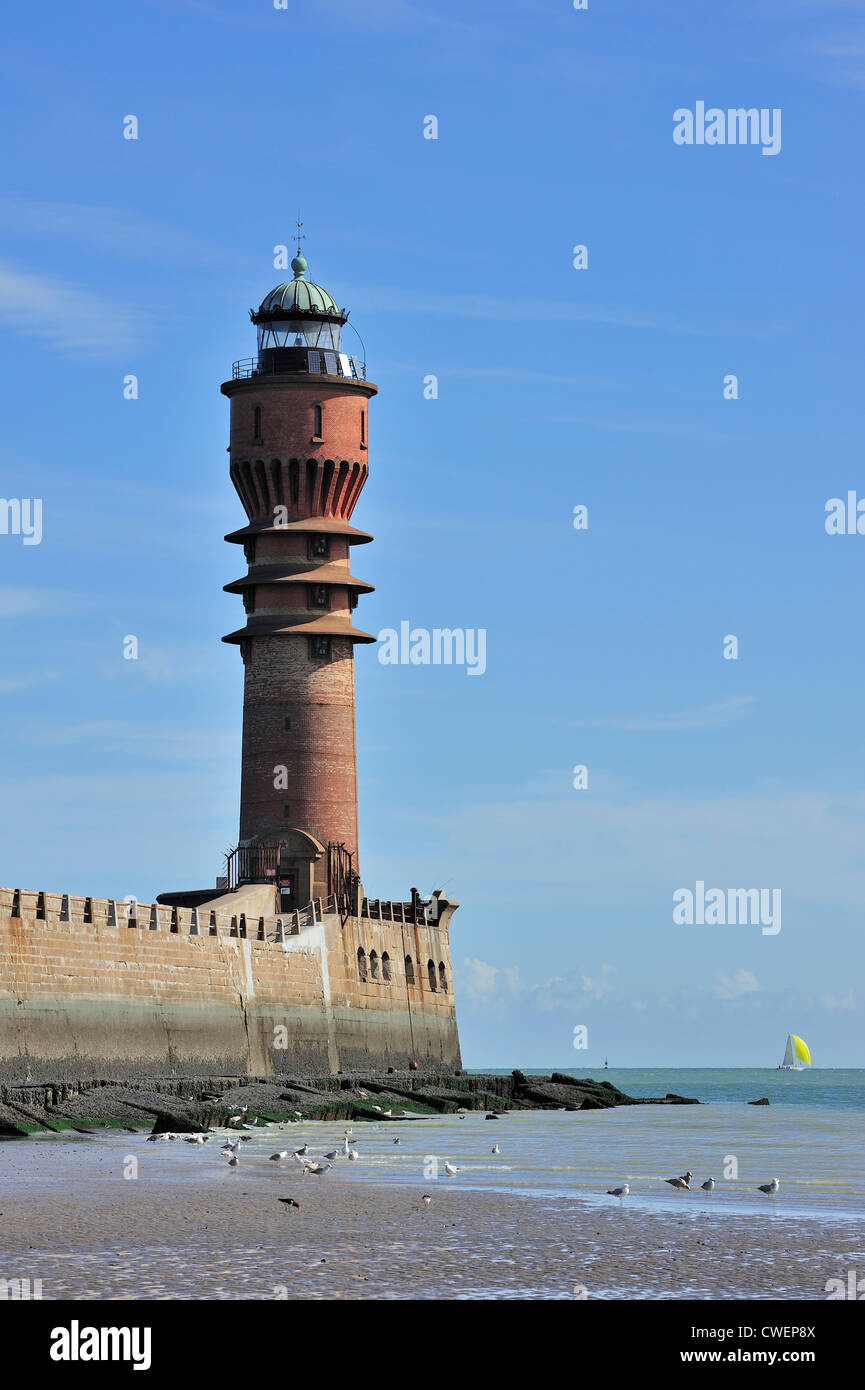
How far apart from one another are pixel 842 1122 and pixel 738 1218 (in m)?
36.6

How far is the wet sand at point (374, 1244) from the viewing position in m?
16.5

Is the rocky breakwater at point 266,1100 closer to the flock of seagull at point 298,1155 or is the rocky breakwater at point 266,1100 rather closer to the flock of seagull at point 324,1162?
the flock of seagull at point 298,1155

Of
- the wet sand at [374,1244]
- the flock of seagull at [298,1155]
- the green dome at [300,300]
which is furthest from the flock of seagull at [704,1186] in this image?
the green dome at [300,300]

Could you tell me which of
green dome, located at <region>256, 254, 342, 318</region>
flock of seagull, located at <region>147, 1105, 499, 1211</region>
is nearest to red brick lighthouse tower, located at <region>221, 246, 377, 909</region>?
green dome, located at <region>256, 254, 342, 318</region>

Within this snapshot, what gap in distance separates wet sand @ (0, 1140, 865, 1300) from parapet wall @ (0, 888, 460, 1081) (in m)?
12.3

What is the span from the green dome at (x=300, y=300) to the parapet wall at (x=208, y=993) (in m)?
19.7

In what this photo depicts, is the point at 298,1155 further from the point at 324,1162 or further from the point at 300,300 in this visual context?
the point at 300,300

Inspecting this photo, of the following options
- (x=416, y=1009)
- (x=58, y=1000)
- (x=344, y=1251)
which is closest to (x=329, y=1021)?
(x=416, y=1009)

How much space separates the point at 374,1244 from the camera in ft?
62.9

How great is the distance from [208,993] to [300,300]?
85.7ft

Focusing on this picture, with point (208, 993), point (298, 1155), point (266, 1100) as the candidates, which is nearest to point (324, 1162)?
point (298, 1155)

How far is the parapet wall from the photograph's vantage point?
38438mm

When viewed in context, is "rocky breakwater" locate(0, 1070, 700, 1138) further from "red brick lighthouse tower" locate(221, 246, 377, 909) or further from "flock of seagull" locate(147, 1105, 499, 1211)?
"red brick lighthouse tower" locate(221, 246, 377, 909)
